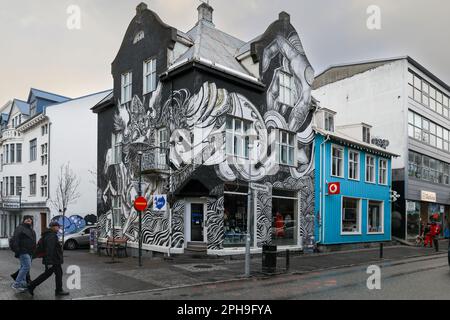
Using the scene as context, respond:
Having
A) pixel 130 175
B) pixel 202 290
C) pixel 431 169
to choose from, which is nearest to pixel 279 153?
pixel 130 175

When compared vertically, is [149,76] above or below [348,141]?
above

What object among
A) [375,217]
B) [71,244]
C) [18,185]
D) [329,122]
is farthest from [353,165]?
[18,185]

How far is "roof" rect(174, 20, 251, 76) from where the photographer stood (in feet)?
57.6

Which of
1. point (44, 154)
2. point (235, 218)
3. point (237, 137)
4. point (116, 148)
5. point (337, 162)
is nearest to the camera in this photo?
point (235, 218)

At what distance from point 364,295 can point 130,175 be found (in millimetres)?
13484

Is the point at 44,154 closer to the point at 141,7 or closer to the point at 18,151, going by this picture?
the point at 18,151

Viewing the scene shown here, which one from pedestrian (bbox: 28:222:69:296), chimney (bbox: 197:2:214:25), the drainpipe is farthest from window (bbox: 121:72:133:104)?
pedestrian (bbox: 28:222:69:296)

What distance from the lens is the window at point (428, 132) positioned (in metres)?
30.5

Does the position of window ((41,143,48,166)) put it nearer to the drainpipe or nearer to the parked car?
the parked car

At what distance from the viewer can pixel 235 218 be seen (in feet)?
57.8

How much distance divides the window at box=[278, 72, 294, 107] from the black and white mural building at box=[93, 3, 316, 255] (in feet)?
0.18

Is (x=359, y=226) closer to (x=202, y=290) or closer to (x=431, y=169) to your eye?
(x=431, y=169)

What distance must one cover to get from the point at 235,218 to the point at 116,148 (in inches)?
327
